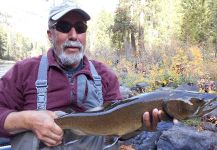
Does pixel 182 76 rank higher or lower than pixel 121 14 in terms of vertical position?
lower

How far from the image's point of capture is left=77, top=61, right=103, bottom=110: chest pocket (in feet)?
10.1

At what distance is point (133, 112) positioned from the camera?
2.78m

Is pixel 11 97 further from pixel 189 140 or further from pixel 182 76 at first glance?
pixel 182 76

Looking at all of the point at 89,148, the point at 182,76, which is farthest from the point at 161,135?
the point at 182,76

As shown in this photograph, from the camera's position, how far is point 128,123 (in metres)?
2.78

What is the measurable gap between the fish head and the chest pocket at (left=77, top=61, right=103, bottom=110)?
23.3 inches

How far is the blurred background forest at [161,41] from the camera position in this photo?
34.4ft

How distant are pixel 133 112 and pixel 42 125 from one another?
0.60 metres

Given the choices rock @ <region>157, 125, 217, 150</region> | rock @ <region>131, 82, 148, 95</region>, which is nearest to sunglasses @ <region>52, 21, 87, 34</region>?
rock @ <region>157, 125, 217, 150</region>

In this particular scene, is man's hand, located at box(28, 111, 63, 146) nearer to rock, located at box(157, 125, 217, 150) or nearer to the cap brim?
the cap brim

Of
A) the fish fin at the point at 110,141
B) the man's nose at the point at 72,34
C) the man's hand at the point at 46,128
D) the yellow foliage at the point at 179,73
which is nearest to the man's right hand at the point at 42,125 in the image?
the man's hand at the point at 46,128

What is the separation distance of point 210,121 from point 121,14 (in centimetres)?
2357

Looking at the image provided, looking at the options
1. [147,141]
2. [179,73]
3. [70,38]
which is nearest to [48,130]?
[70,38]

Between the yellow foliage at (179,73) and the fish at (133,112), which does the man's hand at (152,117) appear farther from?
the yellow foliage at (179,73)
